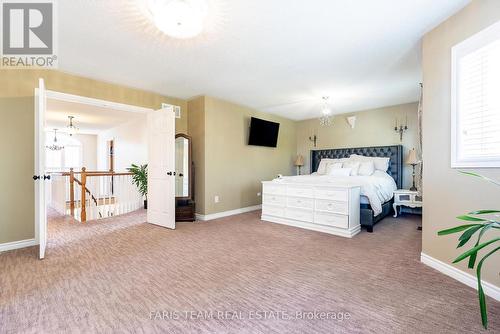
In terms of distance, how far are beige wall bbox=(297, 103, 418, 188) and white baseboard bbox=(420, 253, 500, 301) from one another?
3.16 meters

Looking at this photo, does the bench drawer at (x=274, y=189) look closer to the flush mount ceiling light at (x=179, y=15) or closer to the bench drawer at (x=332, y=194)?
the bench drawer at (x=332, y=194)

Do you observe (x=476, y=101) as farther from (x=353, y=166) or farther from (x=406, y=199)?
(x=353, y=166)

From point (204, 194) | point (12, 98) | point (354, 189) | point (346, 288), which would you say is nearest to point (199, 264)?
point (346, 288)

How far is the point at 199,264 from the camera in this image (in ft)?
8.15

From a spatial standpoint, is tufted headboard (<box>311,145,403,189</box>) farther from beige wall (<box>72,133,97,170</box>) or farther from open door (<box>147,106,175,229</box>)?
beige wall (<box>72,133,97,170</box>)

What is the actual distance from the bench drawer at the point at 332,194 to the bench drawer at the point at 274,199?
2.27ft

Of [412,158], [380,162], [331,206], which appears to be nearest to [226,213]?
[331,206]

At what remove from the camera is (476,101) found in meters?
2.02

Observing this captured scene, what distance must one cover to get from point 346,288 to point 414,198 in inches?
136

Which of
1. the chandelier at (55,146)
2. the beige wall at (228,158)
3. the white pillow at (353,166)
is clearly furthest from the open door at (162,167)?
the chandelier at (55,146)

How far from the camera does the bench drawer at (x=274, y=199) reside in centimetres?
427

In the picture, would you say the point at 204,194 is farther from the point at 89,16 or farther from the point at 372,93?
the point at 372,93

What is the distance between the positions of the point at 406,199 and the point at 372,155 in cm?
132

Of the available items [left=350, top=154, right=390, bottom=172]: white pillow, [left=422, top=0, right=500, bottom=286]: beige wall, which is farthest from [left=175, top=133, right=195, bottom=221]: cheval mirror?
[left=350, top=154, right=390, bottom=172]: white pillow
